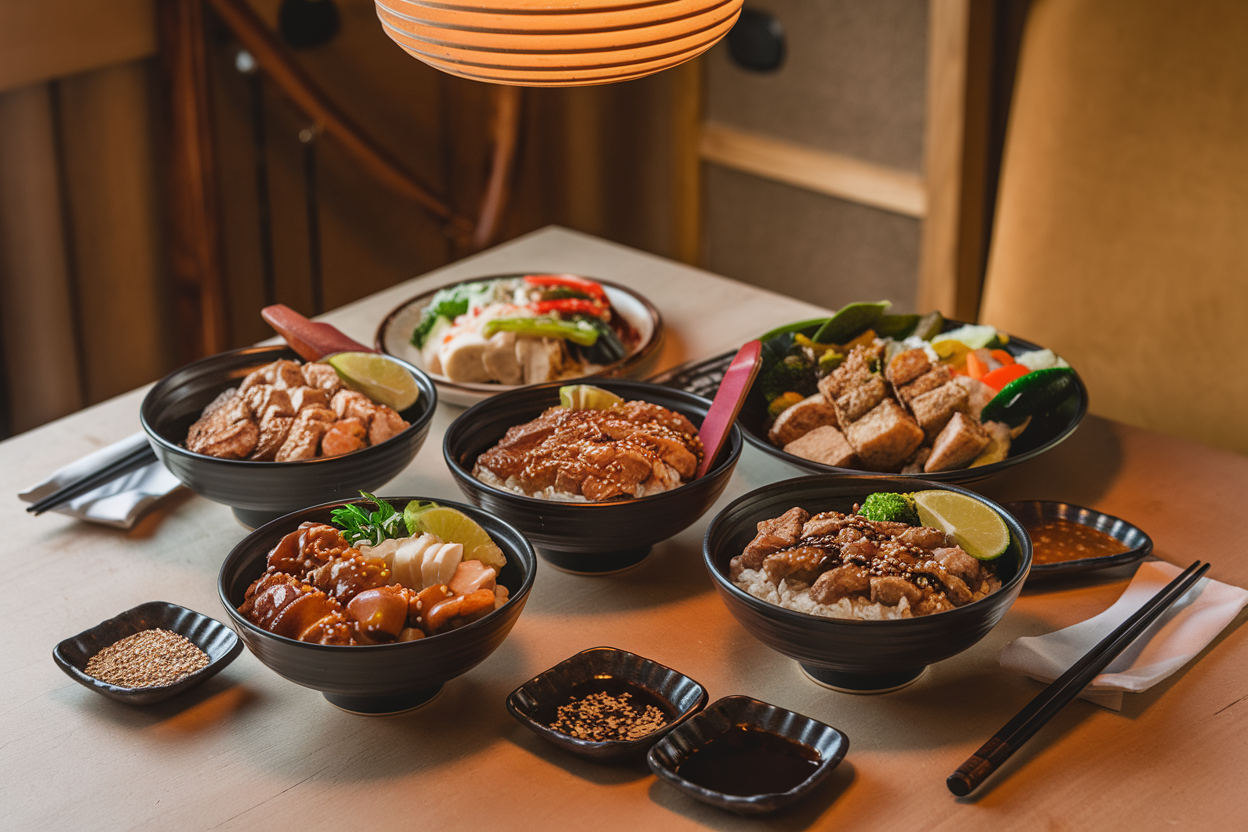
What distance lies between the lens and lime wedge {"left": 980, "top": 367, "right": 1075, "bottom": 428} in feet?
5.19

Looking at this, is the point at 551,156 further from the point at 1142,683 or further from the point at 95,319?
the point at 1142,683

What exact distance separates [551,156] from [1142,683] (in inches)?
136

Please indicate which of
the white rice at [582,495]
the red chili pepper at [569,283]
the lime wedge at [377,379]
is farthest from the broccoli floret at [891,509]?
the red chili pepper at [569,283]

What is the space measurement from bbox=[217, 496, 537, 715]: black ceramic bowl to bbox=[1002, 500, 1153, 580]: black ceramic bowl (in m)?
0.66

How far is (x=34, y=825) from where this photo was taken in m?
1.08

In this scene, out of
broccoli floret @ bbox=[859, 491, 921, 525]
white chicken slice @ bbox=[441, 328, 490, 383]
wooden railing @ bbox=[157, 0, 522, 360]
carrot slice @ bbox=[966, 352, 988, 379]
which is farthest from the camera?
wooden railing @ bbox=[157, 0, 522, 360]

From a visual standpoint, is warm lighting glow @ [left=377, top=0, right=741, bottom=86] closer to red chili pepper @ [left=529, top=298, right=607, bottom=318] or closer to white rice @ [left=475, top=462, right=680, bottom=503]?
white rice @ [left=475, top=462, right=680, bottom=503]

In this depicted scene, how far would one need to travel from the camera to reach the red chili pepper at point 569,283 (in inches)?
82.1

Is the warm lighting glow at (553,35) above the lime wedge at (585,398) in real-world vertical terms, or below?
above

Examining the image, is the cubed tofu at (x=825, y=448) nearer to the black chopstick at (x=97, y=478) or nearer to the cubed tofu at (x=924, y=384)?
the cubed tofu at (x=924, y=384)

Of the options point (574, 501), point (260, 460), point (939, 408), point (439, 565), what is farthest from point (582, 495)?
point (939, 408)

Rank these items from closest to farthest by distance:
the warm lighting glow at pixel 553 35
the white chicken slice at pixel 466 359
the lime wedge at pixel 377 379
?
the warm lighting glow at pixel 553 35, the lime wedge at pixel 377 379, the white chicken slice at pixel 466 359

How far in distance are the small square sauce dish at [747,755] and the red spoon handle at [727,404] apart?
37 centimetres

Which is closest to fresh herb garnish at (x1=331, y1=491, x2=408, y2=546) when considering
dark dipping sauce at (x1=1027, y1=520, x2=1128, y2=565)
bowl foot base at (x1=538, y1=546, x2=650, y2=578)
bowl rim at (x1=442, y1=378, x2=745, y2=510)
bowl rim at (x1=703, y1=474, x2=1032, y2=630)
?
bowl rim at (x1=442, y1=378, x2=745, y2=510)
